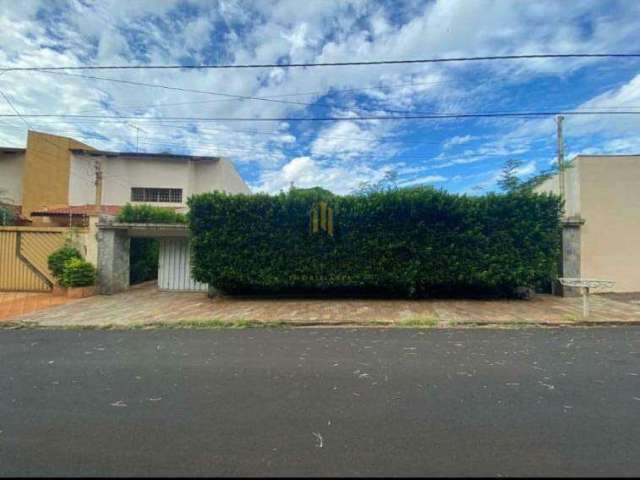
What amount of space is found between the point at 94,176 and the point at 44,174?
3.01 meters

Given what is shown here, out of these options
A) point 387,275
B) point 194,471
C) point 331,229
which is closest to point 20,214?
point 331,229

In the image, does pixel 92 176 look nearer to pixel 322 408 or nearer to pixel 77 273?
pixel 77 273

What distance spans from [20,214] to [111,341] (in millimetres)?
21465

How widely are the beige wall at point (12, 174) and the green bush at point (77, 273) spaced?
17.8 m

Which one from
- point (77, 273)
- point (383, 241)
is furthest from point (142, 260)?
point (383, 241)

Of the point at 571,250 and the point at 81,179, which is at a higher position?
the point at 81,179

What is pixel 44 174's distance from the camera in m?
19.8

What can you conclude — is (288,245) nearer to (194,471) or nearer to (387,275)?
(387,275)

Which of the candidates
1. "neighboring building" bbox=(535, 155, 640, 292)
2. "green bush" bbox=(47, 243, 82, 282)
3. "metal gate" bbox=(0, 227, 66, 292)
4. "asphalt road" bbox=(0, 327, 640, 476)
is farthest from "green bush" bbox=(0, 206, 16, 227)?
"neighboring building" bbox=(535, 155, 640, 292)

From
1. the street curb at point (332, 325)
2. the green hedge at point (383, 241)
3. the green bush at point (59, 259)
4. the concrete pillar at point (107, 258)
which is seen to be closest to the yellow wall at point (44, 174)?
the green bush at point (59, 259)

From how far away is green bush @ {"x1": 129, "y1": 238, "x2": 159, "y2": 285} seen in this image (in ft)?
36.9

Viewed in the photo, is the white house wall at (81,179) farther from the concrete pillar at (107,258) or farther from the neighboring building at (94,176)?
the concrete pillar at (107,258)

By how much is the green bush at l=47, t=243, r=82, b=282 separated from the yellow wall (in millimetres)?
14214

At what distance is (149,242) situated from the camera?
1199 cm
